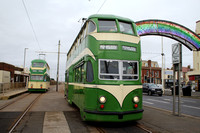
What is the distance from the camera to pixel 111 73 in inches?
265

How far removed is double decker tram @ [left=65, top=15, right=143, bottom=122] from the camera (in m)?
6.45

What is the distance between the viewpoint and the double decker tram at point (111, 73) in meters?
6.45

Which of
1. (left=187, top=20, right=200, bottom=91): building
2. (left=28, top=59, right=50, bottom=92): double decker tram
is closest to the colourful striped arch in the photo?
(left=28, top=59, right=50, bottom=92): double decker tram

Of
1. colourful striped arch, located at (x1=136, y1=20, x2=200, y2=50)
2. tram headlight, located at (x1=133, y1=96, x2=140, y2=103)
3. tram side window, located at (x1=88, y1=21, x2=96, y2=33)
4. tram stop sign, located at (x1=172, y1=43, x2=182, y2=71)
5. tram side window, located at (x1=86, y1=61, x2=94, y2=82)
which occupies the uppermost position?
colourful striped arch, located at (x1=136, y1=20, x2=200, y2=50)

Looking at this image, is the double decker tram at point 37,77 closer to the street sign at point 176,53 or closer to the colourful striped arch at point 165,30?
the colourful striped arch at point 165,30

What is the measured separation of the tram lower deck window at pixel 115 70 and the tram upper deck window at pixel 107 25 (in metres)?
1.31

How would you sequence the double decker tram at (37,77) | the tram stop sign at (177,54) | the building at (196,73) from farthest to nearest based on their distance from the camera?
1. the building at (196,73)
2. the double decker tram at (37,77)
3. the tram stop sign at (177,54)

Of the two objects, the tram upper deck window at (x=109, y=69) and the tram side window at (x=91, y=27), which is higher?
the tram side window at (x=91, y=27)

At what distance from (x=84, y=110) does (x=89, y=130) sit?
710 mm

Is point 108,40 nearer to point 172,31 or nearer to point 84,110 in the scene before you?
point 84,110

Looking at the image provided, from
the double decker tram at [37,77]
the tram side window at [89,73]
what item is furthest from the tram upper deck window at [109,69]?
the double decker tram at [37,77]

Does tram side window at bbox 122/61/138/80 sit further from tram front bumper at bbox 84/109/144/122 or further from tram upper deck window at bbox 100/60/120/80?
tram front bumper at bbox 84/109/144/122

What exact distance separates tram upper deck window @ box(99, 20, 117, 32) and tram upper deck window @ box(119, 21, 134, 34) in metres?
0.26

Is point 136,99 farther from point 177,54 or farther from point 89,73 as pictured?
point 177,54
